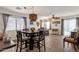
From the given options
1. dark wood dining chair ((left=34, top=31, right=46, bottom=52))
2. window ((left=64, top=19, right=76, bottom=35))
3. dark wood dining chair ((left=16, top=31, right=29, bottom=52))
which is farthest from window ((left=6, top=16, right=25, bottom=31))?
window ((left=64, top=19, right=76, bottom=35))

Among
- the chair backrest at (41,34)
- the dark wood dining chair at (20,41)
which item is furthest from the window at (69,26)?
the dark wood dining chair at (20,41)

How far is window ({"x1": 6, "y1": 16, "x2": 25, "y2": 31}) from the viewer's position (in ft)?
5.66

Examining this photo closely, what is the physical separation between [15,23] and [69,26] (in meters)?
1.05

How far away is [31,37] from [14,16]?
0.51 metres

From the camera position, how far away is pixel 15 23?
1757 mm

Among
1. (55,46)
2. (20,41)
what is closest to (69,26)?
(55,46)

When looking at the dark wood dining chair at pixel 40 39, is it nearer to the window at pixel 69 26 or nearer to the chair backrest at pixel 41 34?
the chair backrest at pixel 41 34

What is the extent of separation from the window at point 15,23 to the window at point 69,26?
0.83 meters

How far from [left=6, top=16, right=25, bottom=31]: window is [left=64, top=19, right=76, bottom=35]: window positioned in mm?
828

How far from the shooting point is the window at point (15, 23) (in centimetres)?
173
